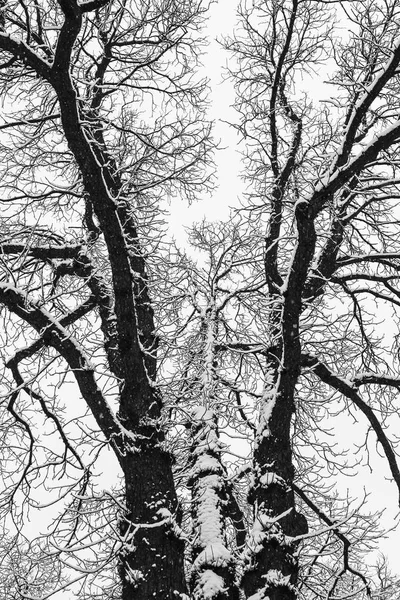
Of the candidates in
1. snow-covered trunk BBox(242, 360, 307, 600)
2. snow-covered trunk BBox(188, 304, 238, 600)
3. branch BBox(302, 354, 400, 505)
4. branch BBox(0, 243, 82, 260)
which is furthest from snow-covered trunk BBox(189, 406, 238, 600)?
branch BBox(0, 243, 82, 260)

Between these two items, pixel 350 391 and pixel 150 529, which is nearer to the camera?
pixel 150 529

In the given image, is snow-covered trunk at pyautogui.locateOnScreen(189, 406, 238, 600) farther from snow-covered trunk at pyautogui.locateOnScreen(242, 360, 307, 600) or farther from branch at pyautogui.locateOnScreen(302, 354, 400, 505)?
branch at pyautogui.locateOnScreen(302, 354, 400, 505)

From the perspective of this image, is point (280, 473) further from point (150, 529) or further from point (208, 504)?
point (150, 529)

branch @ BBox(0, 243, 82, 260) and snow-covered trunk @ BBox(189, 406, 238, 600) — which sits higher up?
branch @ BBox(0, 243, 82, 260)

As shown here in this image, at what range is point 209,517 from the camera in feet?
15.7

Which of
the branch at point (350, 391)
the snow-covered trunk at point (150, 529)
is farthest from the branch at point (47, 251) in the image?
the branch at point (350, 391)

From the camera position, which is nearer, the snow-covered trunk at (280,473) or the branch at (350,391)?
the snow-covered trunk at (280,473)

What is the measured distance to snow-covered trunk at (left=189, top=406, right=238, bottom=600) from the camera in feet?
14.4

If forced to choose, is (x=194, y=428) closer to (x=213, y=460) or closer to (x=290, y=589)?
(x=213, y=460)

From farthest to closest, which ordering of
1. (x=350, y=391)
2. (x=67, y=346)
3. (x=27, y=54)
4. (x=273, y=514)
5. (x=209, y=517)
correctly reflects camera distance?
(x=350, y=391), (x=209, y=517), (x=67, y=346), (x=273, y=514), (x=27, y=54)

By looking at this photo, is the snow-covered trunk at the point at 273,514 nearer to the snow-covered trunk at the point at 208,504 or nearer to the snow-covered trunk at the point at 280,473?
the snow-covered trunk at the point at 280,473

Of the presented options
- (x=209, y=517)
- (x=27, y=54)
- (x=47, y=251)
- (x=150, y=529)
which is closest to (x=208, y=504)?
(x=209, y=517)

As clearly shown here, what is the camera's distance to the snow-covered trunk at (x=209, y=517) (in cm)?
439

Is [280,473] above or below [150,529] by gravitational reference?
above
